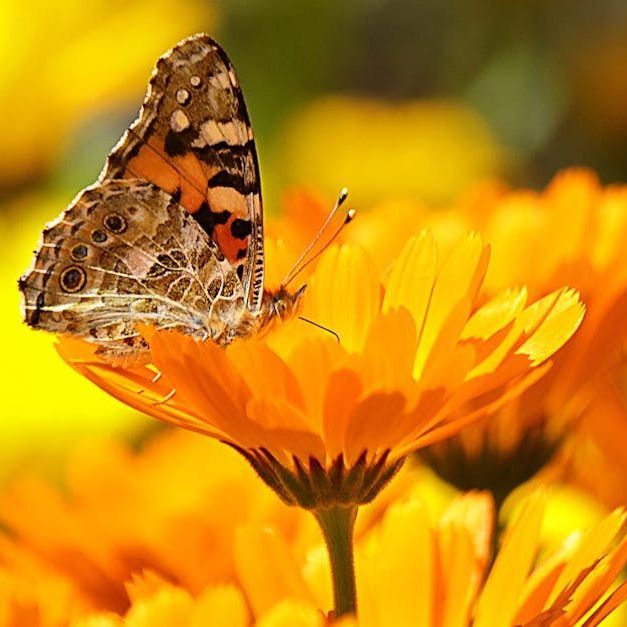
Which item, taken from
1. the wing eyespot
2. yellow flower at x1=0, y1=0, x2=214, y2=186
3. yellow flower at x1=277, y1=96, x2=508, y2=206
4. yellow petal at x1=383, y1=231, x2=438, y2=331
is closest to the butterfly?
the wing eyespot

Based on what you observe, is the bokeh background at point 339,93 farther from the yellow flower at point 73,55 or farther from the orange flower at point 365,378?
the orange flower at point 365,378

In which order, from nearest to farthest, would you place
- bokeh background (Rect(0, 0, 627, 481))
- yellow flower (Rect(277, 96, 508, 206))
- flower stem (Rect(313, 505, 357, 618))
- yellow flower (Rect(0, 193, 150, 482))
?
flower stem (Rect(313, 505, 357, 618)) < yellow flower (Rect(0, 193, 150, 482)) < bokeh background (Rect(0, 0, 627, 481)) < yellow flower (Rect(277, 96, 508, 206))

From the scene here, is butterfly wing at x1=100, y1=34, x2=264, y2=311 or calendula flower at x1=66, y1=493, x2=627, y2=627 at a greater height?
butterfly wing at x1=100, y1=34, x2=264, y2=311

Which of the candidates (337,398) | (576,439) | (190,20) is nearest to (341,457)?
(337,398)

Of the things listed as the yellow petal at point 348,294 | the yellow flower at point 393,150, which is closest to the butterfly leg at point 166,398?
the yellow petal at point 348,294

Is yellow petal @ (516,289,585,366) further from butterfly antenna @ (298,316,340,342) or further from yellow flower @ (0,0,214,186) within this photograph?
yellow flower @ (0,0,214,186)

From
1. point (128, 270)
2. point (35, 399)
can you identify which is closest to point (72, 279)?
point (128, 270)

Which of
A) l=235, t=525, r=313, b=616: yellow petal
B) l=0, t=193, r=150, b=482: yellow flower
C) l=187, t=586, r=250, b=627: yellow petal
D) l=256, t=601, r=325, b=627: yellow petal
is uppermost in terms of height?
l=256, t=601, r=325, b=627: yellow petal
